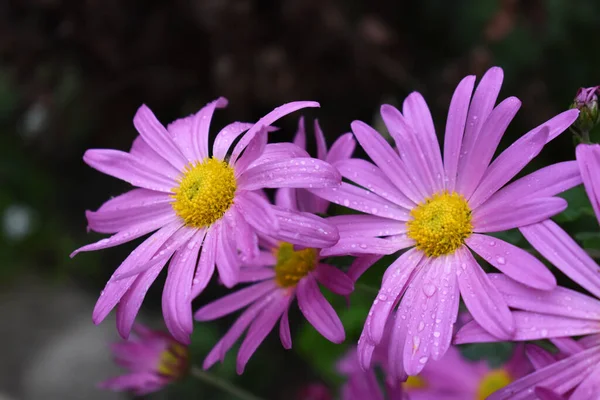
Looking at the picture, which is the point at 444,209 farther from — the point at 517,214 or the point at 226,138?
the point at 226,138

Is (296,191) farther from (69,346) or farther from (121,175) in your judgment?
(69,346)

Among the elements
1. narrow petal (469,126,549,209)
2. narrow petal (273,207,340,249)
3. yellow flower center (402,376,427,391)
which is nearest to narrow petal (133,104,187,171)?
narrow petal (273,207,340,249)

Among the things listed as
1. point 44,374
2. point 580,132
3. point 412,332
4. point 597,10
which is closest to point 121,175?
point 412,332

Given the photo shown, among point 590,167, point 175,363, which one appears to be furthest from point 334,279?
point 175,363

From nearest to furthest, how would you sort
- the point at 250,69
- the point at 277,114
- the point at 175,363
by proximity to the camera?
1. the point at 277,114
2. the point at 175,363
3. the point at 250,69

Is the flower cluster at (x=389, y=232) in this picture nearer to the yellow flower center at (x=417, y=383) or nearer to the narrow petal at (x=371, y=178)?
the narrow petal at (x=371, y=178)

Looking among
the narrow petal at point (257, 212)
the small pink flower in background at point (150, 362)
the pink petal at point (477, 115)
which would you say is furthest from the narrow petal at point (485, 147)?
the small pink flower in background at point (150, 362)

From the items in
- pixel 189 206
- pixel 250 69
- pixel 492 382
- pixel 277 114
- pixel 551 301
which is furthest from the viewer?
pixel 250 69
